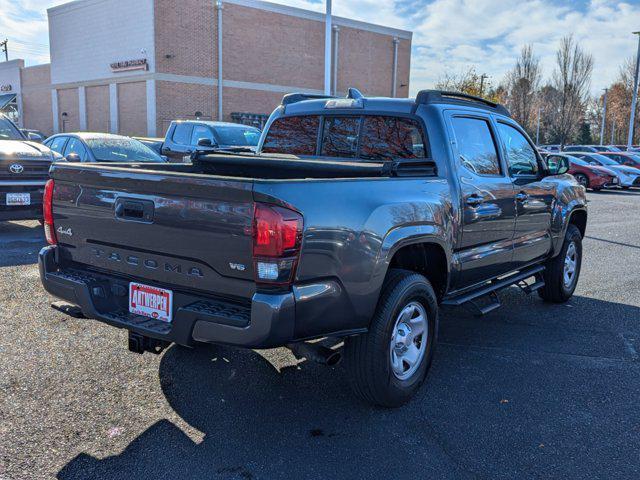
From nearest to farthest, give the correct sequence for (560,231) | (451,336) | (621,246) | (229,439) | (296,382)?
(229,439) < (296,382) < (451,336) < (560,231) < (621,246)

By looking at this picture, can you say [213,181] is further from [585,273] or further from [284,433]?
[585,273]

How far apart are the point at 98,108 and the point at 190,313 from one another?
32.9 metres

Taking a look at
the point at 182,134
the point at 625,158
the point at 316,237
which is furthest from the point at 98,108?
the point at 316,237

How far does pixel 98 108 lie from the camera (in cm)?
3281

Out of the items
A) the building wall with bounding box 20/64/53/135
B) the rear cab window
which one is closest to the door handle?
the rear cab window

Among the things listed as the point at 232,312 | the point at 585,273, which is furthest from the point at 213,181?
the point at 585,273

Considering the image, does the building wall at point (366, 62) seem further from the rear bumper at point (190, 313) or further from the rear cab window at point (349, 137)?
the rear bumper at point (190, 313)

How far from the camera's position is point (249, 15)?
30.5 metres

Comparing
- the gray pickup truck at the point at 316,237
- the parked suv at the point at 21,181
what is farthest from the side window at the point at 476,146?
the parked suv at the point at 21,181

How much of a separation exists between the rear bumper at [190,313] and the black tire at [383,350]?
0.66 meters

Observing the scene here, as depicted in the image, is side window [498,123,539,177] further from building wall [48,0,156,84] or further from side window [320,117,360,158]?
building wall [48,0,156,84]

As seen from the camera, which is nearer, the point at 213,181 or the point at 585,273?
the point at 213,181

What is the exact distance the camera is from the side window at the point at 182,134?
44.1ft

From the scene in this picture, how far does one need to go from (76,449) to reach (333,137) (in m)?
2.97
